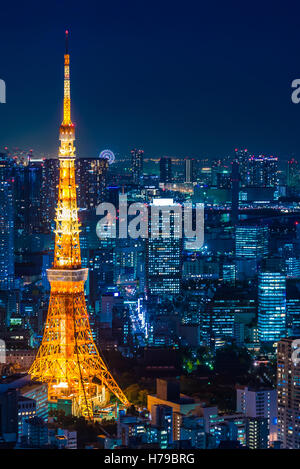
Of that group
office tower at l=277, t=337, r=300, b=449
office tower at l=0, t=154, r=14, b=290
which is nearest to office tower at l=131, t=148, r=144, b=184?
office tower at l=0, t=154, r=14, b=290

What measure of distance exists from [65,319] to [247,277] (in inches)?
275

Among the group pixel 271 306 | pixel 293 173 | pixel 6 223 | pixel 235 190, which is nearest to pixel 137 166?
pixel 293 173

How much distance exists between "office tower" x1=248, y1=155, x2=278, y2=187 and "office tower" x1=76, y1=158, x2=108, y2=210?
3.65 metres

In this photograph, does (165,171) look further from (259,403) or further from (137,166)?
(259,403)

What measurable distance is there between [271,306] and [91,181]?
7.22m

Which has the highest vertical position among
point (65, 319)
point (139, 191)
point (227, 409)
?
point (139, 191)

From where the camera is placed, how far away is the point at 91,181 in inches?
772

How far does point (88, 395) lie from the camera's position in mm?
8977

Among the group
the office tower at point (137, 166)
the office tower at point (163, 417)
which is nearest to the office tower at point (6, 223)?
the office tower at point (137, 166)

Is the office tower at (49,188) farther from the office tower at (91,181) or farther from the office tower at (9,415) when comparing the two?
the office tower at (9,415)

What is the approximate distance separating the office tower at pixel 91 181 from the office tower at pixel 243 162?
8.07ft
